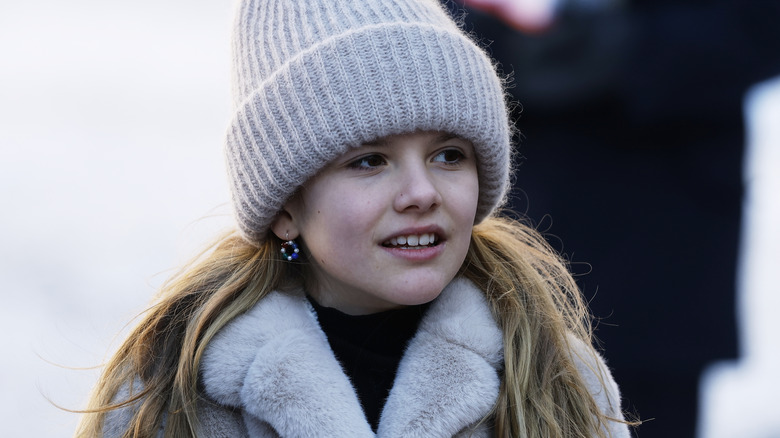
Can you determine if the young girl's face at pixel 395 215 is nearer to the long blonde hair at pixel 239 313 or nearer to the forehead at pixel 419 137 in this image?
the forehead at pixel 419 137

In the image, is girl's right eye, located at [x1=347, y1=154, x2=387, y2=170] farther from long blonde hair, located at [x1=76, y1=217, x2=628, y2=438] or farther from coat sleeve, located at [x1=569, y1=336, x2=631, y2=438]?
coat sleeve, located at [x1=569, y1=336, x2=631, y2=438]

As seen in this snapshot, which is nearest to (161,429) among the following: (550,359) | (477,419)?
(477,419)

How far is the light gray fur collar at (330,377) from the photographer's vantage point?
1807mm

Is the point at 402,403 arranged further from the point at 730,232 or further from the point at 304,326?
the point at 730,232

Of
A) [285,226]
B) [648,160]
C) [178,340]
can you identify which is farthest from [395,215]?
[648,160]

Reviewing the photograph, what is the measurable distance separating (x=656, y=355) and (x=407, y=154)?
1.92 metres

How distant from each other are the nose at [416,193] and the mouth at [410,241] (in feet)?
0.18

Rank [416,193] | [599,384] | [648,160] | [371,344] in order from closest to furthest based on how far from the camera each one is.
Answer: [416,193], [371,344], [599,384], [648,160]

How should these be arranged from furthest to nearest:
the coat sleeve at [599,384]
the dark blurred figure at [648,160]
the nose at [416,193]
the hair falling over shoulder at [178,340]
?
the dark blurred figure at [648,160]
the coat sleeve at [599,384]
the hair falling over shoulder at [178,340]
the nose at [416,193]

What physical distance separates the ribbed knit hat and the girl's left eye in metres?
0.04

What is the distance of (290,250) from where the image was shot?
2.01 metres

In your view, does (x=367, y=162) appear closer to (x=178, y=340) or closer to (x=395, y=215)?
(x=395, y=215)

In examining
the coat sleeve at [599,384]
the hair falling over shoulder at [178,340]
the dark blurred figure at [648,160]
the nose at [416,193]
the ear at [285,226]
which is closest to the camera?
the nose at [416,193]

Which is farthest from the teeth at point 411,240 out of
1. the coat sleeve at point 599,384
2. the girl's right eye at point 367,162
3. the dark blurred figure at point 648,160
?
the dark blurred figure at point 648,160
